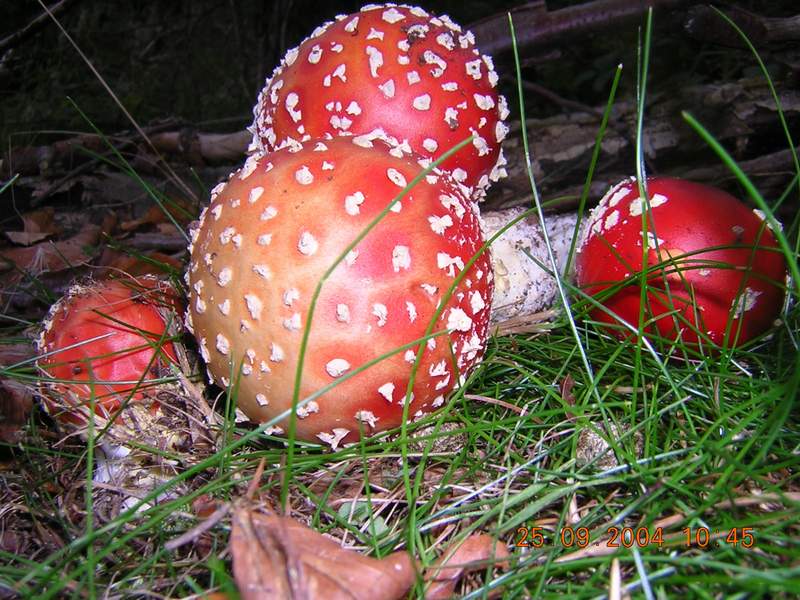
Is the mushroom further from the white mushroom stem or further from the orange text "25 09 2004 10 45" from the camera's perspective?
the white mushroom stem

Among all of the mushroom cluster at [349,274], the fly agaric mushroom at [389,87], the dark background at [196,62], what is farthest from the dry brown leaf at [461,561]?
the dark background at [196,62]

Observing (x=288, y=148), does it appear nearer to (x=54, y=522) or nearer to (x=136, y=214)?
(x=54, y=522)

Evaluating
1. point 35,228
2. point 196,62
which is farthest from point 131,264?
point 196,62

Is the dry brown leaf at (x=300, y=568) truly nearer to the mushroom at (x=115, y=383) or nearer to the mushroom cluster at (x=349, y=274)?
the mushroom cluster at (x=349, y=274)

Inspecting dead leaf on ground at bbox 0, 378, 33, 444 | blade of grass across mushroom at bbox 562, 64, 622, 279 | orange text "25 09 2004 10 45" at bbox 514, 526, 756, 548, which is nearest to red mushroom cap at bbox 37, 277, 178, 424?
dead leaf on ground at bbox 0, 378, 33, 444

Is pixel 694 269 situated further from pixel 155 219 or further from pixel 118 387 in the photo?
pixel 155 219

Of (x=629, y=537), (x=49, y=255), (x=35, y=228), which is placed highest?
(x=35, y=228)

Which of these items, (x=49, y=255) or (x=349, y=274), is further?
(x=49, y=255)
